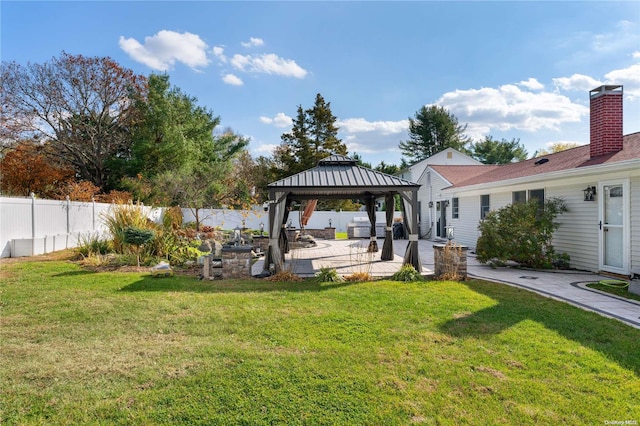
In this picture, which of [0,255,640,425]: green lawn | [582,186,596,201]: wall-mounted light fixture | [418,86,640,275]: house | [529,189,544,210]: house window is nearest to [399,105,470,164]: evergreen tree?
[418,86,640,275]: house

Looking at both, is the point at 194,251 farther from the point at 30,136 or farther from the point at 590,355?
the point at 30,136

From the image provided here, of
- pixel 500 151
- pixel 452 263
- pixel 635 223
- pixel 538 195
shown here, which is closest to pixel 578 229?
pixel 635 223

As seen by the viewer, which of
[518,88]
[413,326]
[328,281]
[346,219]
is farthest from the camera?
[346,219]

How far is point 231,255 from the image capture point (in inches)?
317

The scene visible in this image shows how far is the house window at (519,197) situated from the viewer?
430 inches

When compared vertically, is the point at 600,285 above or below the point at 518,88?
below

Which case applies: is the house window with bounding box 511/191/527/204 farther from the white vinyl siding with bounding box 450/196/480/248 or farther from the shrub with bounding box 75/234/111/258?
the shrub with bounding box 75/234/111/258

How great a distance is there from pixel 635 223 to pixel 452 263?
373 centimetres

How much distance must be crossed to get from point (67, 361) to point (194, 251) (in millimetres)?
7051

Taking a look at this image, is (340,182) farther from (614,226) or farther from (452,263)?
(614,226)

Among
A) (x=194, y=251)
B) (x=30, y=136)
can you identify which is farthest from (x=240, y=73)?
(x=30, y=136)

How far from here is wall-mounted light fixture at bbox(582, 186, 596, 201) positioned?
324 inches

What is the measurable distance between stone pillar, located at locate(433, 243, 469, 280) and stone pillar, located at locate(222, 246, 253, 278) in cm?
445

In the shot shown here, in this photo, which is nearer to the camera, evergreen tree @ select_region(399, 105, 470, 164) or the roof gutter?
the roof gutter
